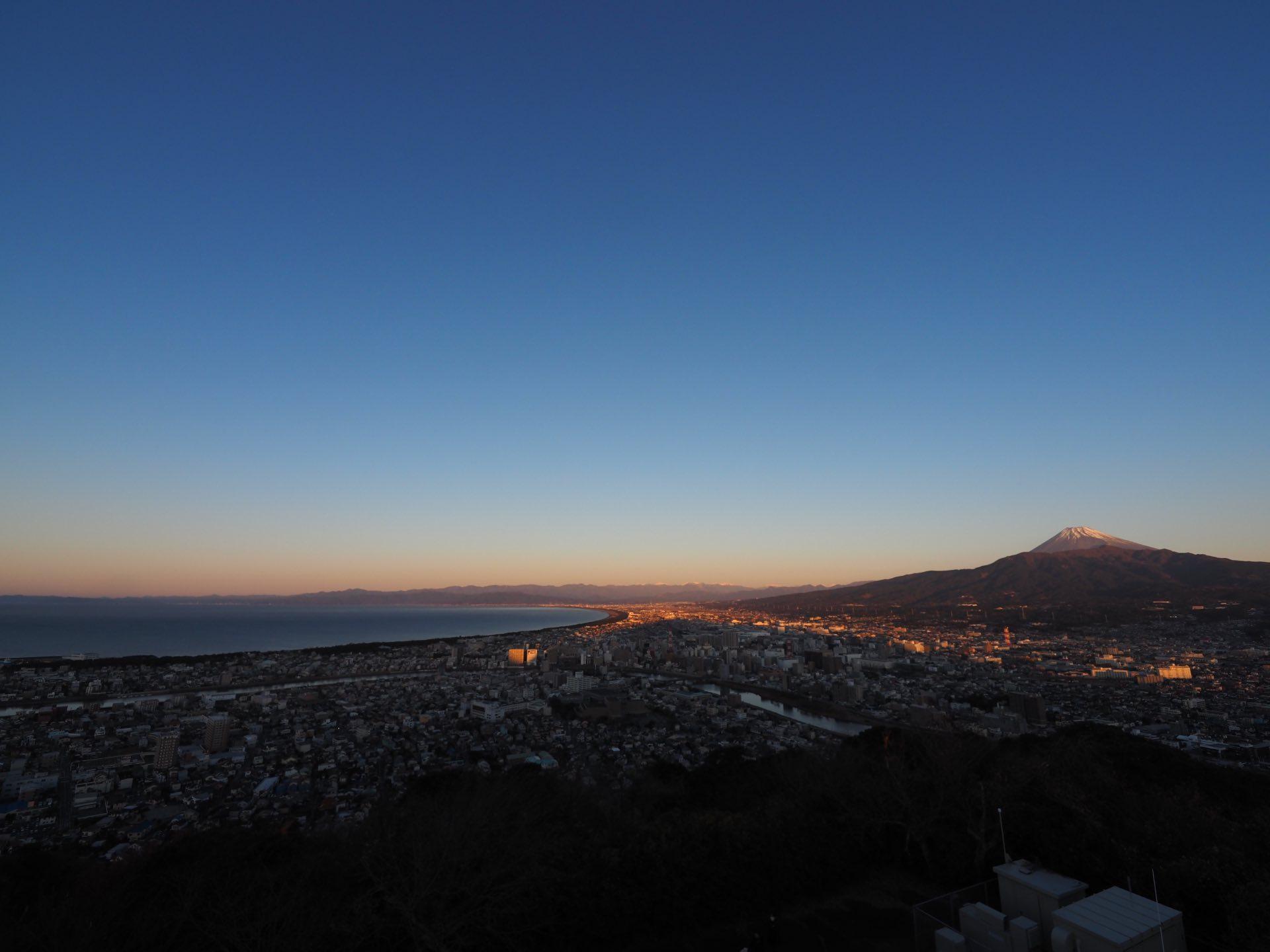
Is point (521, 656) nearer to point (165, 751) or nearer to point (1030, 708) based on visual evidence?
point (165, 751)

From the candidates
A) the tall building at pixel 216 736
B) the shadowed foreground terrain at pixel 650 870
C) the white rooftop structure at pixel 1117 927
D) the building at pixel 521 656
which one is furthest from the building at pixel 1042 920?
the building at pixel 521 656

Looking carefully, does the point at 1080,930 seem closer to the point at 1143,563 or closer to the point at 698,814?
the point at 698,814

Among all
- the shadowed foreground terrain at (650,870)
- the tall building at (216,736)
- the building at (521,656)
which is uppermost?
the shadowed foreground terrain at (650,870)

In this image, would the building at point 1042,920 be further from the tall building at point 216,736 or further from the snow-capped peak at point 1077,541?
the snow-capped peak at point 1077,541

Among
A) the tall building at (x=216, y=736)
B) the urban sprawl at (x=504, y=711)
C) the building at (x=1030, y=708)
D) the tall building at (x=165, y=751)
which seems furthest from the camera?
the building at (x=1030, y=708)

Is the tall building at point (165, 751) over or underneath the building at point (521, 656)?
over

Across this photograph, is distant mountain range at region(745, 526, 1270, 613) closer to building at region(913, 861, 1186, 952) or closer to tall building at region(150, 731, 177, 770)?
building at region(913, 861, 1186, 952)

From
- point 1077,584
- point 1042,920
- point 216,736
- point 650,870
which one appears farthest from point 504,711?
point 1077,584
